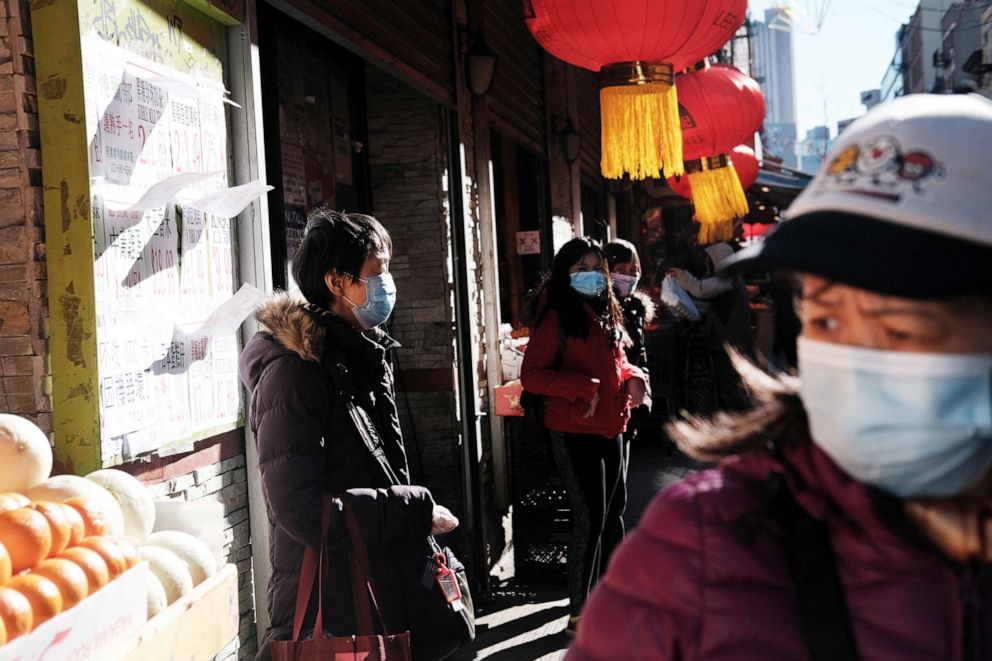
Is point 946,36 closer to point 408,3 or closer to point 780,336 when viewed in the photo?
point 780,336

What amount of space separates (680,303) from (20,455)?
946 cm

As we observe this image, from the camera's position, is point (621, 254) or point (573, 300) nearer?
point (573, 300)

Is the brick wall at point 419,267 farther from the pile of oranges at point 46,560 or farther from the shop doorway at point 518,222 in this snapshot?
the pile of oranges at point 46,560

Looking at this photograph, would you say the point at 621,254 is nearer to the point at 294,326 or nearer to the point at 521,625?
the point at 521,625

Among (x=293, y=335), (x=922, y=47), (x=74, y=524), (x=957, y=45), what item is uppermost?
(x=922, y=47)

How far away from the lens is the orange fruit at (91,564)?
2.28 m

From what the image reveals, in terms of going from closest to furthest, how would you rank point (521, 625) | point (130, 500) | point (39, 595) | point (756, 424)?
1. point (756, 424)
2. point (39, 595)
3. point (130, 500)
4. point (521, 625)

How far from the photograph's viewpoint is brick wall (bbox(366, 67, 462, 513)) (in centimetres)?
661

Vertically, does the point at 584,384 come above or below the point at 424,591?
above

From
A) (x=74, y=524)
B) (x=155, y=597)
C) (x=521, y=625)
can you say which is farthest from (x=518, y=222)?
(x=74, y=524)

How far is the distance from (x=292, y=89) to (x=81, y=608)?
385cm

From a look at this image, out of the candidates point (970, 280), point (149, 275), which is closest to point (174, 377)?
point (149, 275)

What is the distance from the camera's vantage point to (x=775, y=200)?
2572 centimetres

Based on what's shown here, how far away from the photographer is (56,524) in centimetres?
230
